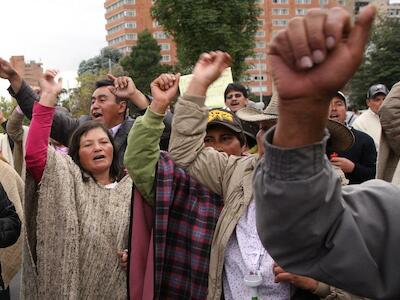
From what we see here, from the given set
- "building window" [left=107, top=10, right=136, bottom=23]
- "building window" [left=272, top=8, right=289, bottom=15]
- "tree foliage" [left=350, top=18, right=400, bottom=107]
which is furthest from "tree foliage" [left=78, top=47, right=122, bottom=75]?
"tree foliage" [left=350, top=18, right=400, bottom=107]

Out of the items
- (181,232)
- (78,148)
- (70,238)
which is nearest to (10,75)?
(78,148)

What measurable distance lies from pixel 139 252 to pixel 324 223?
139cm

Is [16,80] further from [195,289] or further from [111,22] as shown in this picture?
[111,22]

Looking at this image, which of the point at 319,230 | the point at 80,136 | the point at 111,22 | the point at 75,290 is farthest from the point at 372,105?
the point at 111,22

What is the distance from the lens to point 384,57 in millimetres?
28078

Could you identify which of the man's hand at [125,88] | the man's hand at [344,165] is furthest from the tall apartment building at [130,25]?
the man's hand at [125,88]

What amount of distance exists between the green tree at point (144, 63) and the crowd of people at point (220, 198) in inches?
1725

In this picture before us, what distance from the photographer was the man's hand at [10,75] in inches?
122

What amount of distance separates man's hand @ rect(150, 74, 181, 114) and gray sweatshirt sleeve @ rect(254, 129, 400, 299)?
121 centimetres

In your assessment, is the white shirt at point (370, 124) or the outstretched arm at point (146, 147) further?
the white shirt at point (370, 124)

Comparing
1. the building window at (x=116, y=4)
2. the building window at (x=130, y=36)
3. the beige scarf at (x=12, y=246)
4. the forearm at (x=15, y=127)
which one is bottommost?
the beige scarf at (x=12, y=246)

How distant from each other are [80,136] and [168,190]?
0.97 metres

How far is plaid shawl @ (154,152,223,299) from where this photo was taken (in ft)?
7.07

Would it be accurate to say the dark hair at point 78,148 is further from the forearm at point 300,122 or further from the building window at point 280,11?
the building window at point 280,11
